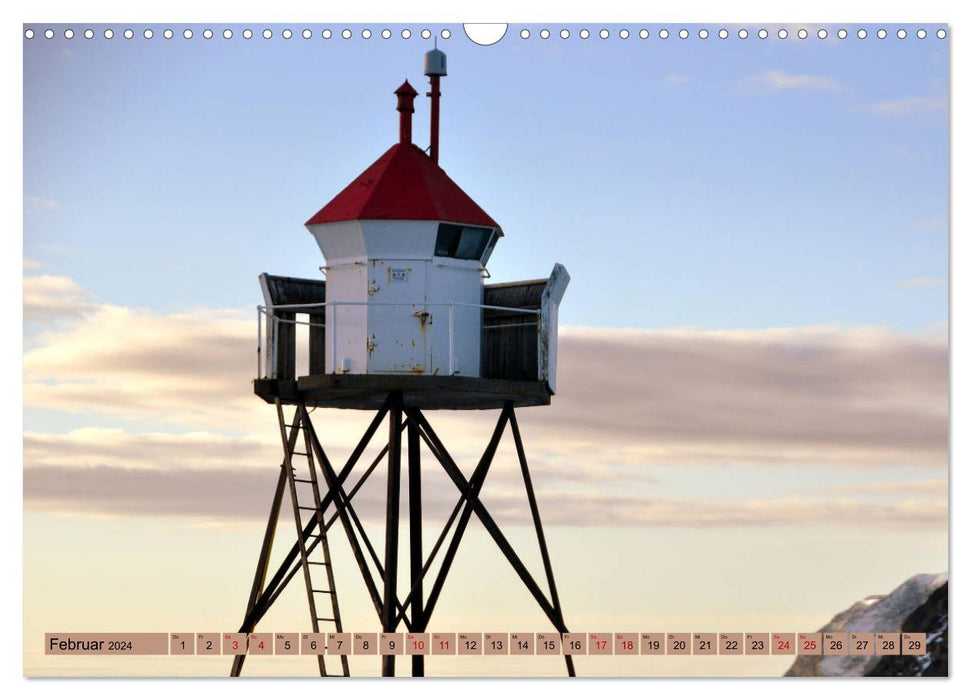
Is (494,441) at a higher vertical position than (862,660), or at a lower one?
higher

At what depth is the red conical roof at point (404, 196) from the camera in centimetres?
4262

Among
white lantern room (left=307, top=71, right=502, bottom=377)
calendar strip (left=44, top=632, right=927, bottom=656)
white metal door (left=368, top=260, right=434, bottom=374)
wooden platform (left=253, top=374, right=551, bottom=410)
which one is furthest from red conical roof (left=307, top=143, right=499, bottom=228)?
calendar strip (left=44, top=632, right=927, bottom=656)

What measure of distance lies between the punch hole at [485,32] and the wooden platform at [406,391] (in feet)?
26.2

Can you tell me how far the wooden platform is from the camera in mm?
42000

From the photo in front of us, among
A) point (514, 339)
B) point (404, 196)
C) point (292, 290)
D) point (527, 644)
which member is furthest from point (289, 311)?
point (527, 644)

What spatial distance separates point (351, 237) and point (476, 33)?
7270 mm

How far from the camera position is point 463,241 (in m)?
43.1

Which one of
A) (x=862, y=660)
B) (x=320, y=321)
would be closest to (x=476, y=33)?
(x=320, y=321)

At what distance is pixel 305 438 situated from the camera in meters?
44.3

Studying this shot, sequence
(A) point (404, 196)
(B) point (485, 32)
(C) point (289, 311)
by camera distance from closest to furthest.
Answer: (B) point (485, 32), (A) point (404, 196), (C) point (289, 311)

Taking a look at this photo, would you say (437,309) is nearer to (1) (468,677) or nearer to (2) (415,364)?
(2) (415,364)

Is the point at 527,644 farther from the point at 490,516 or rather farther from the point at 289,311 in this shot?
the point at 289,311

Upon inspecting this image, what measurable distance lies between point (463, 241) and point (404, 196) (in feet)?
4.96

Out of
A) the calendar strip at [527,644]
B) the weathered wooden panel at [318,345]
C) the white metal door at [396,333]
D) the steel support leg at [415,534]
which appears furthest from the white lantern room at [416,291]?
the calendar strip at [527,644]
